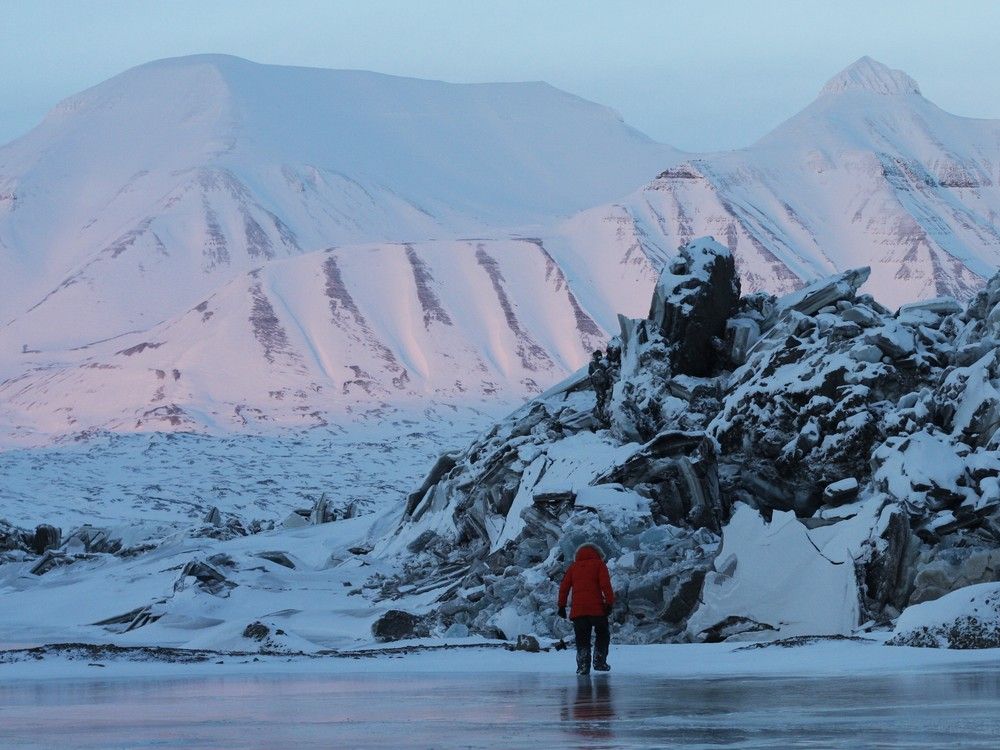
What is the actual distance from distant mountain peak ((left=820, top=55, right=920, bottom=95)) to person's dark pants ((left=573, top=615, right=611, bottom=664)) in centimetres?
18039

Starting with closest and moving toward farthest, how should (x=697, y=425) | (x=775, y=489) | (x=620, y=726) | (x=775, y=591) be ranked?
(x=620, y=726), (x=775, y=591), (x=775, y=489), (x=697, y=425)

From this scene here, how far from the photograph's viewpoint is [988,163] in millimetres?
131875

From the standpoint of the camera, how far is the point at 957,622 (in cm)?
1008

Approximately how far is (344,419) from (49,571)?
41.9 m

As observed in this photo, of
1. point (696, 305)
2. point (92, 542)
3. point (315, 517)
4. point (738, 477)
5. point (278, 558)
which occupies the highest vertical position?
point (696, 305)

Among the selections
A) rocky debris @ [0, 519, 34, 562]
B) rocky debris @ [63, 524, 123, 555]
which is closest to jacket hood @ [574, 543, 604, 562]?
rocky debris @ [63, 524, 123, 555]

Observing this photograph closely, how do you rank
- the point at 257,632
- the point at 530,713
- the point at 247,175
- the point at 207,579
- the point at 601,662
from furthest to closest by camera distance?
the point at 247,175, the point at 207,579, the point at 257,632, the point at 601,662, the point at 530,713

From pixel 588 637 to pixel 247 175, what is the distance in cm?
12023

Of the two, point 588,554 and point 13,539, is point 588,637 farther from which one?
point 13,539

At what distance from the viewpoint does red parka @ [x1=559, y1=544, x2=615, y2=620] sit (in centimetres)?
1020

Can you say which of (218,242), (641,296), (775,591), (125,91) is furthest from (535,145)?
(775,591)

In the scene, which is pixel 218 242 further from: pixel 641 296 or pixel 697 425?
pixel 697 425

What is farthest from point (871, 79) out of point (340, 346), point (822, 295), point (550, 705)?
point (550, 705)

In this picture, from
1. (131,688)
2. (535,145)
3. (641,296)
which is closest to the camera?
(131,688)
